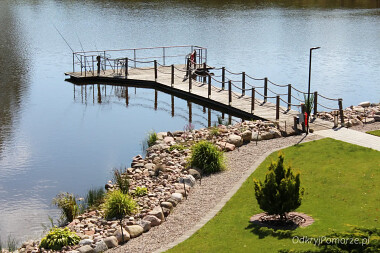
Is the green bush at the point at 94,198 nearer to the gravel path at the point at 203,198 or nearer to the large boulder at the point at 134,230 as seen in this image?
the gravel path at the point at 203,198

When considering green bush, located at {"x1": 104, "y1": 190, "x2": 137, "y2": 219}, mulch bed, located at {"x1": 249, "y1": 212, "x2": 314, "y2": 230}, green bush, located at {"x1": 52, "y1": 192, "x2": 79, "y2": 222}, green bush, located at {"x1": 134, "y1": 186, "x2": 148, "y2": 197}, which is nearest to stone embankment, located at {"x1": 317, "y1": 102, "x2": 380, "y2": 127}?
green bush, located at {"x1": 134, "y1": 186, "x2": 148, "y2": 197}

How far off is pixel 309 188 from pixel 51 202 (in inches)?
340

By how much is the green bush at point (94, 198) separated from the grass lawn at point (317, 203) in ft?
15.6

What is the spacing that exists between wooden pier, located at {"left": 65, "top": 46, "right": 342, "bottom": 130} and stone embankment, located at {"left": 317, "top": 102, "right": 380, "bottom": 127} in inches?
26.4

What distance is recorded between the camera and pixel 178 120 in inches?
1278

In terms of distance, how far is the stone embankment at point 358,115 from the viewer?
2656 centimetres

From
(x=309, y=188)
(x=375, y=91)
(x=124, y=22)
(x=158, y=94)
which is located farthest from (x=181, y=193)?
(x=124, y=22)

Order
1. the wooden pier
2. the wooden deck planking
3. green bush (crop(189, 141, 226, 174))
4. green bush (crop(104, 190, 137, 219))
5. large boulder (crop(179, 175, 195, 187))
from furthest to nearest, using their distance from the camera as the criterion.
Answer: the wooden pier → the wooden deck planking → green bush (crop(189, 141, 226, 174)) → large boulder (crop(179, 175, 195, 187)) → green bush (crop(104, 190, 137, 219))

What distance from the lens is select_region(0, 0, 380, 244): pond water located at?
24422mm

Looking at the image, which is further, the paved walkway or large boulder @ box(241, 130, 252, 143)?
large boulder @ box(241, 130, 252, 143)

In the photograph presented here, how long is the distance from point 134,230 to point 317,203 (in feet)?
16.5

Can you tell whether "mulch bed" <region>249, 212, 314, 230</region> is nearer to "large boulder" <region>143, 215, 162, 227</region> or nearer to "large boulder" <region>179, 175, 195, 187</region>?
"large boulder" <region>143, 215, 162, 227</region>

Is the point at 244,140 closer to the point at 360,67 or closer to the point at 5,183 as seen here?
the point at 5,183

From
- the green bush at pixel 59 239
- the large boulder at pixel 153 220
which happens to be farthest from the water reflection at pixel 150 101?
the green bush at pixel 59 239
